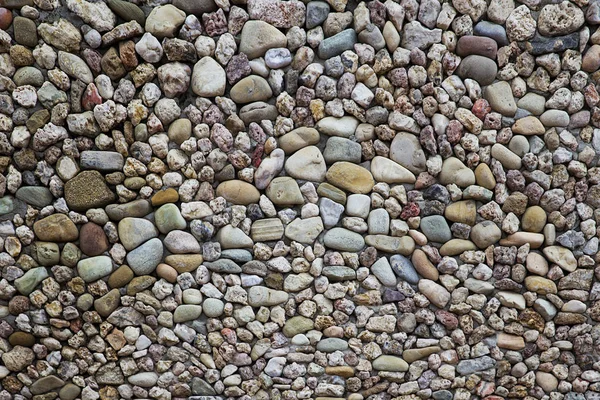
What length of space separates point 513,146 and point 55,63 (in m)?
0.91

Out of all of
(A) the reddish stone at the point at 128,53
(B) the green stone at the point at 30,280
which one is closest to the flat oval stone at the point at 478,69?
(A) the reddish stone at the point at 128,53

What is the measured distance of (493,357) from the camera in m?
1.21

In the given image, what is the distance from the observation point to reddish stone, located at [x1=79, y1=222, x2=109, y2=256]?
3.68 ft

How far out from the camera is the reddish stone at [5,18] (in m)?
1.06

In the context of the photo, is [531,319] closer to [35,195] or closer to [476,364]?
[476,364]

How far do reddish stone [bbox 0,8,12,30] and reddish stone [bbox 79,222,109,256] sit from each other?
399mm

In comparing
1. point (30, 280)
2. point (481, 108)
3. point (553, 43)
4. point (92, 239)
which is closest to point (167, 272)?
point (92, 239)

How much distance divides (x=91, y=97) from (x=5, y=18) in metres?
0.21

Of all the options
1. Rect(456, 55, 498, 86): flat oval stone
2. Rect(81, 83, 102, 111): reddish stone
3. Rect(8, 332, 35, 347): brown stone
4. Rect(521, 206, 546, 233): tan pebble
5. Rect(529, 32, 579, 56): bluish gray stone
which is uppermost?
Rect(529, 32, 579, 56): bluish gray stone

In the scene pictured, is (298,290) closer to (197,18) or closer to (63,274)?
(63,274)

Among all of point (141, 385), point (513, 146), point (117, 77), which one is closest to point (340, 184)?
point (513, 146)

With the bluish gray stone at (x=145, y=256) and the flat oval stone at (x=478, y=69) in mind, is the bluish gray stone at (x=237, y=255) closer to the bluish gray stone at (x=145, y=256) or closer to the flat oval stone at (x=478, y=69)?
the bluish gray stone at (x=145, y=256)

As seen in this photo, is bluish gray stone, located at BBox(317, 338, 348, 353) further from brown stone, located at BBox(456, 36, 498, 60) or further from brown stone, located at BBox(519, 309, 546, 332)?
brown stone, located at BBox(456, 36, 498, 60)

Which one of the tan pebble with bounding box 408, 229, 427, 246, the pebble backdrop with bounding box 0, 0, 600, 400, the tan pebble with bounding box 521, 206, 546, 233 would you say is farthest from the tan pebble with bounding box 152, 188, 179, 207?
the tan pebble with bounding box 521, 206, 546, 233
